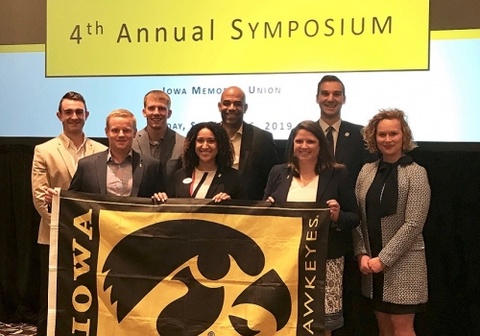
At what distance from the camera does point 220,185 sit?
3219 millimetres

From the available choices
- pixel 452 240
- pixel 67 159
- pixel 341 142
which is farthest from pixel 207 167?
pixel 452 240

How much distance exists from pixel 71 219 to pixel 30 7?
2367 mm

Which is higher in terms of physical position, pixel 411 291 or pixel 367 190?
pixel 367 190

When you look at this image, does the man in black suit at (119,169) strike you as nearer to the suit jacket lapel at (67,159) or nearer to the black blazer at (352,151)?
the suit jacket lapel at (67,159)

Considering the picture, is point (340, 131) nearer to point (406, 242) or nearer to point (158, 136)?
point (406, 242)

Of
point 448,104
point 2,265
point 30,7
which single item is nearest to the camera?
point 448,104

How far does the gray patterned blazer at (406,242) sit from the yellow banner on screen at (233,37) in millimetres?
1317

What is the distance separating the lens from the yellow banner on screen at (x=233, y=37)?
4164 millimetres

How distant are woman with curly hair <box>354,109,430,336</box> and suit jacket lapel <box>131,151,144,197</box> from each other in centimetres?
120

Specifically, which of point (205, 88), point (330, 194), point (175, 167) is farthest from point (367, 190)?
point (205, 88)

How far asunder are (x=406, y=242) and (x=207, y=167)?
1.11m

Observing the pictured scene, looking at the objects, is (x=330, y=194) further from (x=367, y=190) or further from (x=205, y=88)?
(x=205, y=88)

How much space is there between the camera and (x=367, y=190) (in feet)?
10.4

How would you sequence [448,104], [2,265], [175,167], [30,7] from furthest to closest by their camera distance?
[2,265] < [30,7] < [448,104] < [175,167]
